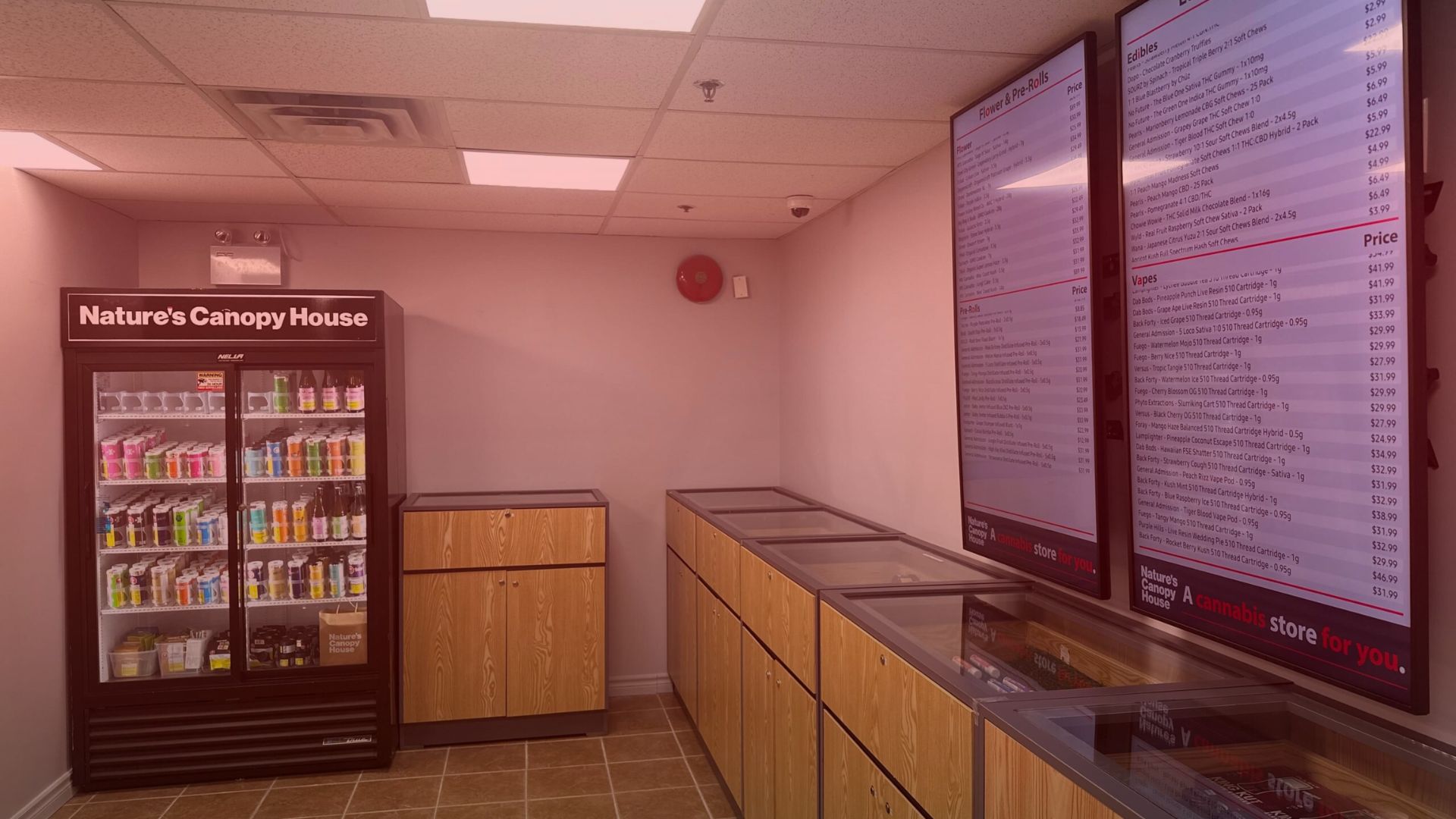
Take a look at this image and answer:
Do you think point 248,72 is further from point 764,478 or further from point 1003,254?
point 764,478

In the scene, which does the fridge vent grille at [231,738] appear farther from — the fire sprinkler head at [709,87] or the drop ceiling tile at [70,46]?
the fire sprinkler head at [709,87]

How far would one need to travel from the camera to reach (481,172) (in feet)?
12.2

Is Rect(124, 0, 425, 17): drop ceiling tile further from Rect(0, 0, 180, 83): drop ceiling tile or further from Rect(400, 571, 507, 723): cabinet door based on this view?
Rect(400, 571, 507, 723): cabinet door

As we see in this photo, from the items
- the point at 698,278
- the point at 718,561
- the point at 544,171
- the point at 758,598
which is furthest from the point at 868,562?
the point at 698,278

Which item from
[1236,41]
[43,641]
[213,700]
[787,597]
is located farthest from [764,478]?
[1236,41]

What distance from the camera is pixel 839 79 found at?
2.55m

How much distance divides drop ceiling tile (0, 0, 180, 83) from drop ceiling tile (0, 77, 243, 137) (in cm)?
9

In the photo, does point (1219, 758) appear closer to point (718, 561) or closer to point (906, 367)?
point (906, 367)

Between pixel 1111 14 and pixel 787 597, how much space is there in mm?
1874

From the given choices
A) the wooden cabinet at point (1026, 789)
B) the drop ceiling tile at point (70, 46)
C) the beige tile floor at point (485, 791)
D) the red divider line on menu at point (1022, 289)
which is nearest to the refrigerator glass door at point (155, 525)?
the beige tile floor at point (485, 791)

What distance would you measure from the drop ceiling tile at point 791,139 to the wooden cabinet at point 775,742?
1767mm

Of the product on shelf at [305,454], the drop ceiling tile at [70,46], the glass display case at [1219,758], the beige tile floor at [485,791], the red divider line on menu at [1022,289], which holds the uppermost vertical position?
the drop ceiling tile at [70,46]

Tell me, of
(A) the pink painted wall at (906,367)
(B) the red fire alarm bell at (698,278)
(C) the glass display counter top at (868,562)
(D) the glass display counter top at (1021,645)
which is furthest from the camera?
(B) the red fire alarm bell at (698,278)

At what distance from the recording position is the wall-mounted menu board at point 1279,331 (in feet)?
4.74
